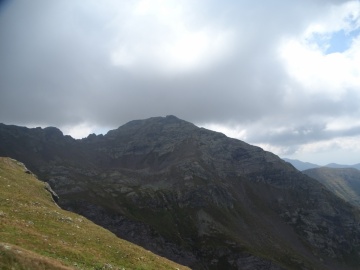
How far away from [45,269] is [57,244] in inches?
367

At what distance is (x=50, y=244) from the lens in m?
34.6

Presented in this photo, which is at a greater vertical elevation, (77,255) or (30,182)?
(30,182)

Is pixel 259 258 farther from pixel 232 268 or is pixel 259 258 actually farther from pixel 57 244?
pixel 57 244

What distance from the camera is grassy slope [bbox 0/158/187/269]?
26.7 meters

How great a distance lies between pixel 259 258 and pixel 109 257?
177186mm

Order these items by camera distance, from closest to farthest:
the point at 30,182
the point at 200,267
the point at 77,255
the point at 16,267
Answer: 1. the point at 16,267
2. the point at 77,255
3. the point at 30,182
4. the point at 200,267

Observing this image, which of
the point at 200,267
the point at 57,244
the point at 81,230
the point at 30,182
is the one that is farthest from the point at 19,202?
the point at 200,267

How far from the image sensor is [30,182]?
2869 inches

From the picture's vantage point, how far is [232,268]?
197 m

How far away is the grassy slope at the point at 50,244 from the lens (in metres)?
26.7

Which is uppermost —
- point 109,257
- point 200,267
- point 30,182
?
point 30,182

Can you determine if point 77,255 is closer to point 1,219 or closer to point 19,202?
point 1,219

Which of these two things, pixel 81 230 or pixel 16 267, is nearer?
pixel 16 267

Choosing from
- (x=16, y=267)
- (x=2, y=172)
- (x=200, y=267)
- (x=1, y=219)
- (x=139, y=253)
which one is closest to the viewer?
(x=16, y=267)
